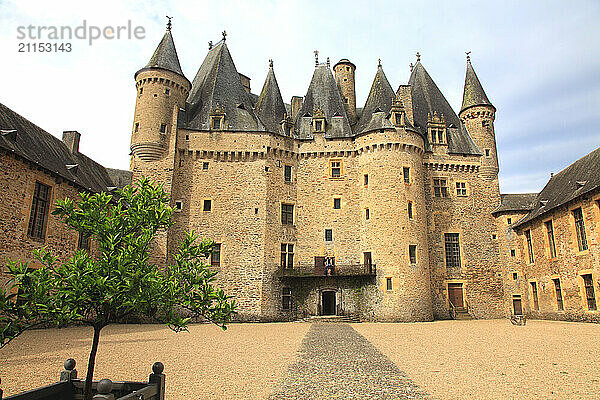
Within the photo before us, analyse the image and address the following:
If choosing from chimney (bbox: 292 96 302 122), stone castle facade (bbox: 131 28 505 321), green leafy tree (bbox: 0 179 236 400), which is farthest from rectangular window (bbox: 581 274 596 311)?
green leafy tree (bbox: 0 179 236 400)

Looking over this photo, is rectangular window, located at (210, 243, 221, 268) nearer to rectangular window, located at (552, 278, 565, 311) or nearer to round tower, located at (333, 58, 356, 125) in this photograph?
round tower, located at (333, 58, 356, 125)

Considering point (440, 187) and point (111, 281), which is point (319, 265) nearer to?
point (440, 187)

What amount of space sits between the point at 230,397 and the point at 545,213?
2357 cm

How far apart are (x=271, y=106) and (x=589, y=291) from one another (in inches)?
909

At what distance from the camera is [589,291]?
20406mm

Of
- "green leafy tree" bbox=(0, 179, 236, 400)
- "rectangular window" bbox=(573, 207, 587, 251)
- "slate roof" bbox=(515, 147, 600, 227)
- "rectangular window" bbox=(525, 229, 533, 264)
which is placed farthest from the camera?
"rectangular window" bbox=(525, 229, 533, 264)

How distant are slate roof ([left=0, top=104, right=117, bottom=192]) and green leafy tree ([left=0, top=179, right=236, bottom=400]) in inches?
547

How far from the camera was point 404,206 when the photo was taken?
26.3 m

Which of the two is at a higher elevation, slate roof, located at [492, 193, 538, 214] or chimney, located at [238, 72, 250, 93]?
chimney, located at [238, 72, 250, 93]

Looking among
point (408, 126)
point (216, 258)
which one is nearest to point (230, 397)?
point (216, 258)

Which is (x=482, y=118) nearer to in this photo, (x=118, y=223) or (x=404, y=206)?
(x=404, y=206)

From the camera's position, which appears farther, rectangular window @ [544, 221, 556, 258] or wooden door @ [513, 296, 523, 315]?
wooden door @ [513, 296, 523, 315]

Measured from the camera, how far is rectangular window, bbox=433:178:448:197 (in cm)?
2995

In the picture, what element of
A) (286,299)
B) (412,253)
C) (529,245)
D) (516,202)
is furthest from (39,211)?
(516,202)
